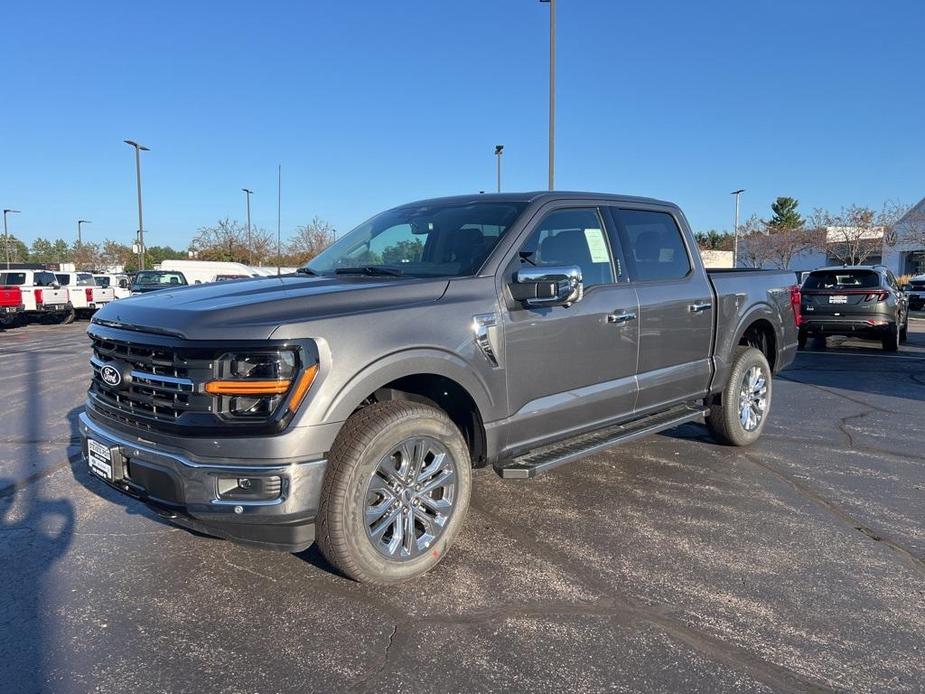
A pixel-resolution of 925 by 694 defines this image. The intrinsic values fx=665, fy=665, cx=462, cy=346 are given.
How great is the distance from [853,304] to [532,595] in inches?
435

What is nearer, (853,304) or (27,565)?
(27,565)

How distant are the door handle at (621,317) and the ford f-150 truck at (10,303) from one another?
2012cm

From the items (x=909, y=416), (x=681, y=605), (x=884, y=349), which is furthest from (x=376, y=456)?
(x=884, y=349)

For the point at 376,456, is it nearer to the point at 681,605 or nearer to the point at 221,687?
the point at 221,687

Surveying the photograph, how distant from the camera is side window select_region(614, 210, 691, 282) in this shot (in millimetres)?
4617

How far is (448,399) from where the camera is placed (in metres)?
3.64

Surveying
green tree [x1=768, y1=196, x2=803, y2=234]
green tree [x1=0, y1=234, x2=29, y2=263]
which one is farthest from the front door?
green tree [x1=0, y1=234, x2=29, y2=263]

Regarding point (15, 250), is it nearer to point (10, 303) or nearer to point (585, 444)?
point (10, 303)

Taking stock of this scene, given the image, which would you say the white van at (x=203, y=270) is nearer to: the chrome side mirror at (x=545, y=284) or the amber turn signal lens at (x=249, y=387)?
the chrome side mirror at (x=545, y=284)

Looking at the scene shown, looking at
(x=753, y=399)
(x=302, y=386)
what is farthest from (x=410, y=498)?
(x=753, y=399)

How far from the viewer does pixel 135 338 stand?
303 centimetres

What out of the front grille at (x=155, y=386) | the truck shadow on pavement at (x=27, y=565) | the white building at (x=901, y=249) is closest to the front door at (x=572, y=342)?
the front grille at (x=155, y=386)

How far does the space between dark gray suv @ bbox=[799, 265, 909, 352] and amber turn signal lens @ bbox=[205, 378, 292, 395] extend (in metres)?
11.8

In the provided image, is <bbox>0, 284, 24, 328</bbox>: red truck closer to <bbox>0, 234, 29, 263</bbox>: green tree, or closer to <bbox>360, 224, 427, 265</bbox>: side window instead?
<bbox>360, 224, 427, 265</bbox>: side window
